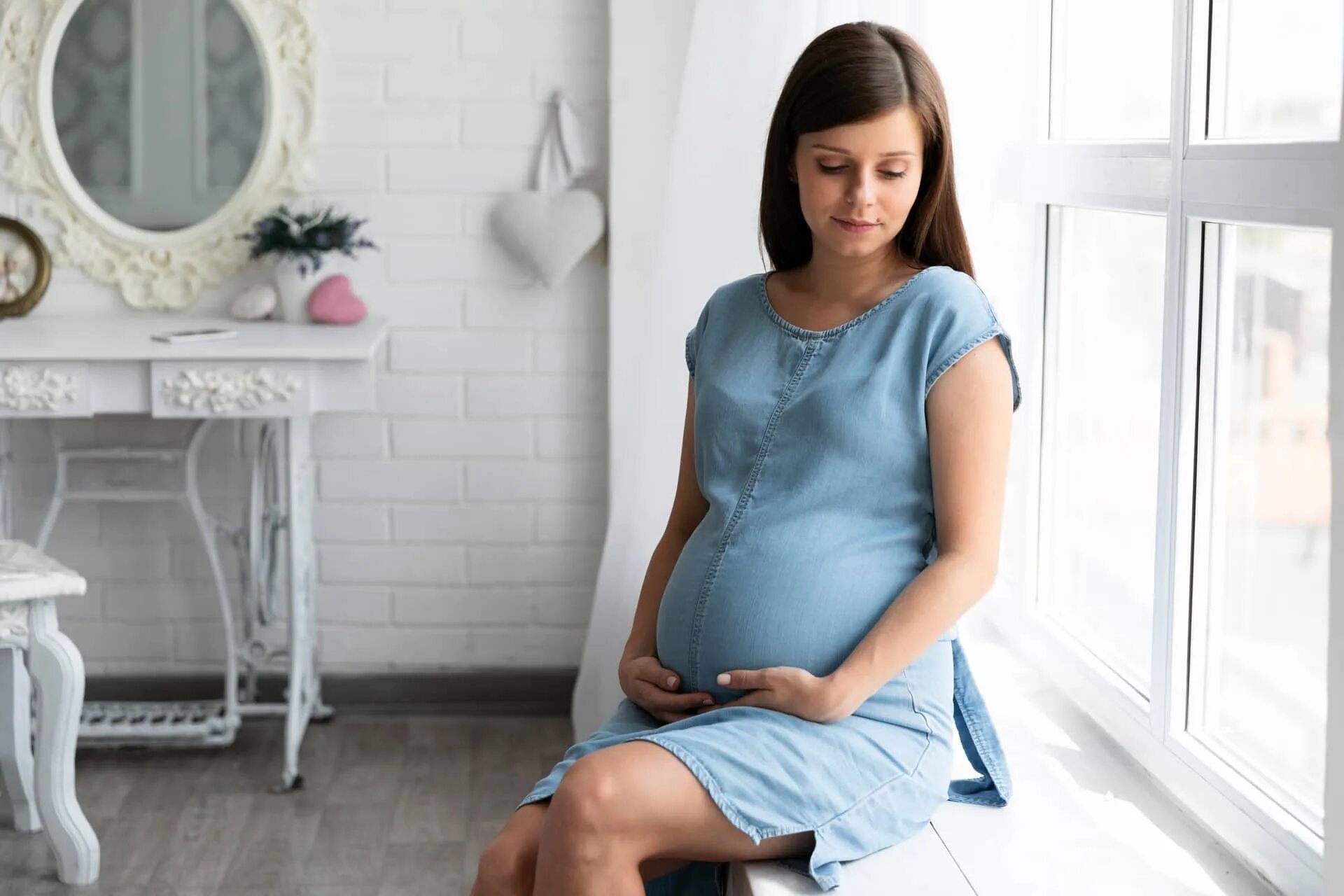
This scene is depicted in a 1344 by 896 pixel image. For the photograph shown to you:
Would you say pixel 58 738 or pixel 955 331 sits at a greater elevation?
pixel 955 331

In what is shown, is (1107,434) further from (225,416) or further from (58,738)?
(58,738)

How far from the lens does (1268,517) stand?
163cm

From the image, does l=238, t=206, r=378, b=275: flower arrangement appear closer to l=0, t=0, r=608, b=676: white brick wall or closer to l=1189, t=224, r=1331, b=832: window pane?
l=0, t=0, r=608, b=676: white brick wall

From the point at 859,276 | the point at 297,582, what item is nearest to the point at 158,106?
the point at 297,582

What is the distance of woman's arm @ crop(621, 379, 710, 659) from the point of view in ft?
5.90

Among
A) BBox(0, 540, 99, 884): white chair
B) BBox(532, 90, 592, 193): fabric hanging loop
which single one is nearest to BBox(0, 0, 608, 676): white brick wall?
BBox(532, 90, 592, 193): fabric hanging loop

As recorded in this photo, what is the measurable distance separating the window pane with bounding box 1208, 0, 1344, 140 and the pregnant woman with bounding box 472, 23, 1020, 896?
0.33 meters

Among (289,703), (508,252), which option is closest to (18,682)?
(289,703)

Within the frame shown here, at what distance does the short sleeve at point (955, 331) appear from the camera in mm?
1549

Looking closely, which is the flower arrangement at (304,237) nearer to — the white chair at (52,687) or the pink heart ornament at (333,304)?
the pink heart ornament at (333,304)

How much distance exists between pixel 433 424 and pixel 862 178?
1.80 meters

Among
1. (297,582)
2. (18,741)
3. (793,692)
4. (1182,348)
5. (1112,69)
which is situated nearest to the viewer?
(793,692)

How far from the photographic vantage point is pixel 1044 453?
2.29 metres

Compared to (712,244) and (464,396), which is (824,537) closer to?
(712,244)
